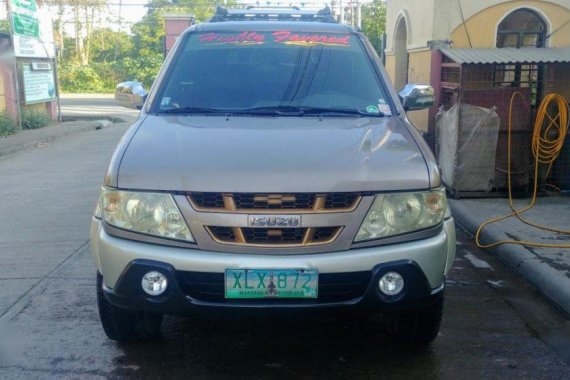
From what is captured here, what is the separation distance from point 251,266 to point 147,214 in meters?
0.59

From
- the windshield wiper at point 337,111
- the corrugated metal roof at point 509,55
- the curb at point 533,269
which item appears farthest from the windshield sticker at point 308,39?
the corrugated metal roof at point 509,55

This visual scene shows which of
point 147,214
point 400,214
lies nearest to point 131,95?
point 147,214

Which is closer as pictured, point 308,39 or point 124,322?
point 124,322

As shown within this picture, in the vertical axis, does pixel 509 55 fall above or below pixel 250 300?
above

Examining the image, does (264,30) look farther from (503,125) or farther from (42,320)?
(503,125)

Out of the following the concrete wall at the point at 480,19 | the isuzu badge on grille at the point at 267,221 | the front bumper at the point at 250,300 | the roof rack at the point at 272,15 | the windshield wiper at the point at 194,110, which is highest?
the concrete wall at the point at 480,19

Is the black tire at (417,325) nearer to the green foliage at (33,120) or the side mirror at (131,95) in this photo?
the side mirror at (131,95)

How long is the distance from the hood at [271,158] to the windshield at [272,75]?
406 mm

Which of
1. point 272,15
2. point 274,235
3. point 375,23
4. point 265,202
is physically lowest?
point 274,235

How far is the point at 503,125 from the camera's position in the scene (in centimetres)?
819

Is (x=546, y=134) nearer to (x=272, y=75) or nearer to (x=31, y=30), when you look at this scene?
(x=272, y=75)

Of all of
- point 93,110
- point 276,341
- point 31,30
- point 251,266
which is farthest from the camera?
point 93,110

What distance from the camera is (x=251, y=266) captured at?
3.17 meters

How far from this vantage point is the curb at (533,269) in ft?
15.9
